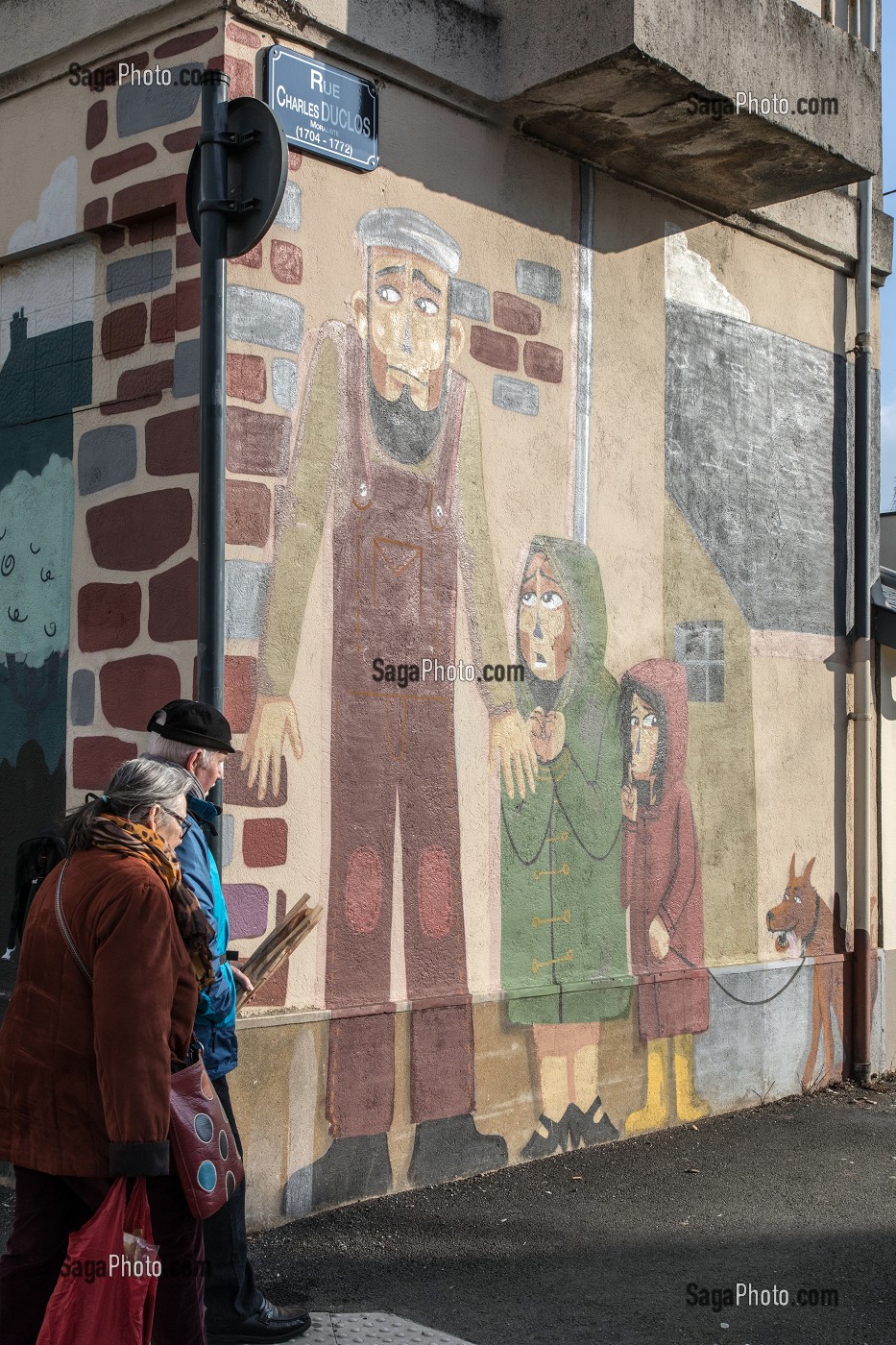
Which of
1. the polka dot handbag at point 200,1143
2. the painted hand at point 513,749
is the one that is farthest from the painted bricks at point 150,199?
the polka dot handbag at point 200,1143

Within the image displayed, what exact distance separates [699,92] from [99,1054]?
5.00 metres

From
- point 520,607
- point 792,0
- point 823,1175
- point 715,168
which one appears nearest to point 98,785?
point 520,607

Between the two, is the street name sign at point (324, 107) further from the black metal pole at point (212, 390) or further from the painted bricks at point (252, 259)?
the black metal pole at point (212, 390)

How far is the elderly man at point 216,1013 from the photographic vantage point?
4078 millimetres

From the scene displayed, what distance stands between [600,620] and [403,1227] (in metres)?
2.80

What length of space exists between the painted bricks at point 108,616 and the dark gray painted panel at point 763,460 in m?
2.84

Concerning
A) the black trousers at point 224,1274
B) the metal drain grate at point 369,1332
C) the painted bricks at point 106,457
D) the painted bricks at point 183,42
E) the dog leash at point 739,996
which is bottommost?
the metal drain grate at point 369,1332

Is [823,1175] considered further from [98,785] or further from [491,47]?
[491,47]

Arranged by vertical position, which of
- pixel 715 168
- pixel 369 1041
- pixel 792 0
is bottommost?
pixel 369 1041

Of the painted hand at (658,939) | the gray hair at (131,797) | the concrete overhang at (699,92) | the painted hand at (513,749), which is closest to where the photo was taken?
the gray hair at (131,797)

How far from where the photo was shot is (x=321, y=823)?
5.74 metres

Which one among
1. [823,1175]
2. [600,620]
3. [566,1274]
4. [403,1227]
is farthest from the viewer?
[600,620]

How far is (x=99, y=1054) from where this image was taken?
3.17 meters

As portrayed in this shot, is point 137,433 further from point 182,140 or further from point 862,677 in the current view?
point 862,677
